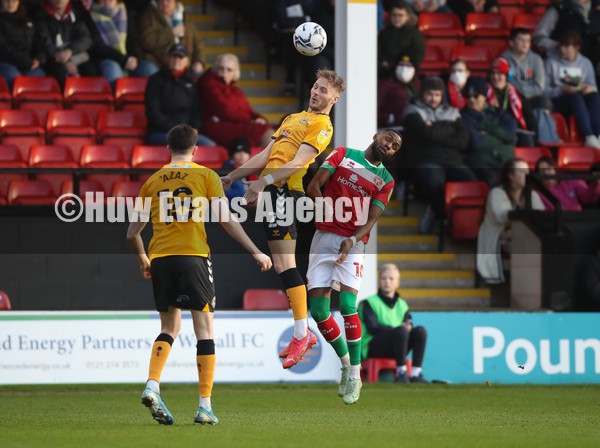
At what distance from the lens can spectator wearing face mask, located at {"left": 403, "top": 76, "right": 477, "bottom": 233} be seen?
15.3 meters

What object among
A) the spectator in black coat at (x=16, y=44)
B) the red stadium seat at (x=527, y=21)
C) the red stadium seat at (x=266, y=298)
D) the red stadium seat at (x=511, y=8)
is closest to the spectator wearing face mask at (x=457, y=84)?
the red stadium seat at (x=527, y=21)

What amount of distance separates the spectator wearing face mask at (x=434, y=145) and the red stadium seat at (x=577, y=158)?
A: 1466mm

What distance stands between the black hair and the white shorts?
2.20 meters

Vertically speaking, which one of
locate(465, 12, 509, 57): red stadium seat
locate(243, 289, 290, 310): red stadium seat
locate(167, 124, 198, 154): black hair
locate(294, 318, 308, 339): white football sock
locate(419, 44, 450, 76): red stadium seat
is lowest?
locate(243, 289, 290, 310): red stadium seat

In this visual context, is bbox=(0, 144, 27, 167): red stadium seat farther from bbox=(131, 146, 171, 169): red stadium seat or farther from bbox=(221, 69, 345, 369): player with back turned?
bbox=(221, 69, 345, 369): player with back turned

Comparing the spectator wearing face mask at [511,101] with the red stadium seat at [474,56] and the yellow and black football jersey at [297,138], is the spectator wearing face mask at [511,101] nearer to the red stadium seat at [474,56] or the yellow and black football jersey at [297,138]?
the red stadium seat at [474,56]

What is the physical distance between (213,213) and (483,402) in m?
4.01

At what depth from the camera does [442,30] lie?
18.2 meters

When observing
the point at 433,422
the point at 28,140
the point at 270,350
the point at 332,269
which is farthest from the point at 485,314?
the point at 28,140

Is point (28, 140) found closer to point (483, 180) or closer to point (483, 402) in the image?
point (483, 180)

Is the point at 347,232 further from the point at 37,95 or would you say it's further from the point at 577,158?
the point at 577,158

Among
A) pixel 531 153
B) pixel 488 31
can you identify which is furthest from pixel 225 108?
pixel 488 31

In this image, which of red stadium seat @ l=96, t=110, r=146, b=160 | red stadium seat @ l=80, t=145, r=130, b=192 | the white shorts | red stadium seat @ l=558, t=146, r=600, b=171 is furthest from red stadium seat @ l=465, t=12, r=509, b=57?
the white shorts

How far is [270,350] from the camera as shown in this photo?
1323 centimetres
